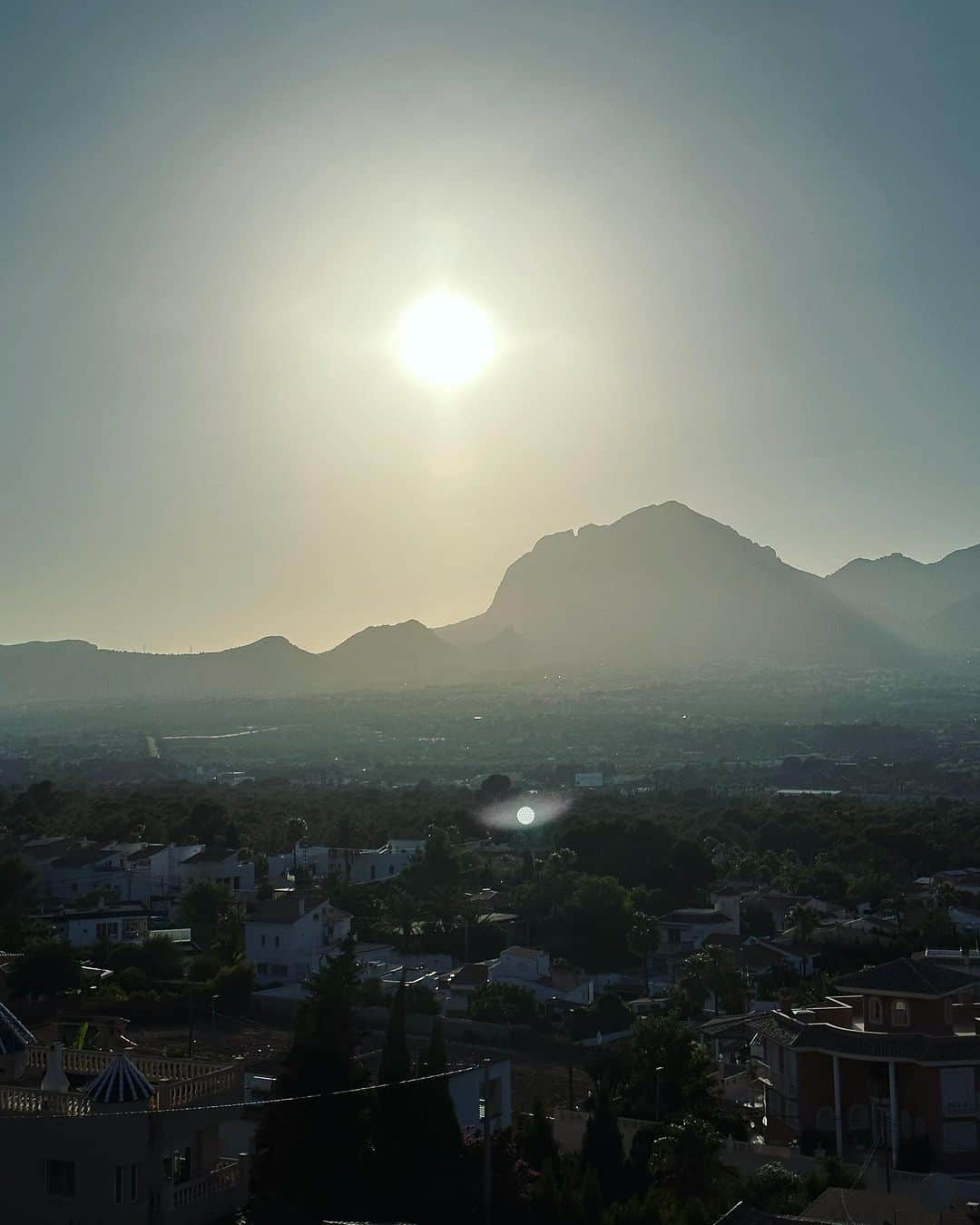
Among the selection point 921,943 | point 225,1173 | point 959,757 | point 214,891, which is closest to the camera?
point 225,1173

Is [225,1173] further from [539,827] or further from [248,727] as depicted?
[248,727]

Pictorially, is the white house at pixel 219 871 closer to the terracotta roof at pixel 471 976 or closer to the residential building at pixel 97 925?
the residential building at pixel 97 925

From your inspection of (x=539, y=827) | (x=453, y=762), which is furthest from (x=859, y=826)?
(x=453, y=762)

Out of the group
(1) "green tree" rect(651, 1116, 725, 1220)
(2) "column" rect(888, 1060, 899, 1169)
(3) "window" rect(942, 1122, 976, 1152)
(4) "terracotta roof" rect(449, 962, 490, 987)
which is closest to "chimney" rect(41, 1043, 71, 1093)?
(1) "green tree" rect(651, 1116, 725, 1220)

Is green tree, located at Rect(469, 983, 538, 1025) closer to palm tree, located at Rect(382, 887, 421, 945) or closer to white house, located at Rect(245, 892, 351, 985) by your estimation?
white house, located at Rect(245, 892, 351, 985)

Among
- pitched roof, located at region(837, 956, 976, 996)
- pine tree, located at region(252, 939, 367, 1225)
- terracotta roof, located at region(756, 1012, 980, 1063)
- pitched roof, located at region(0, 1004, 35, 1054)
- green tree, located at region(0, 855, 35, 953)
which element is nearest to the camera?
pitched roof, located at region(0, 1004, 35, 1054)
